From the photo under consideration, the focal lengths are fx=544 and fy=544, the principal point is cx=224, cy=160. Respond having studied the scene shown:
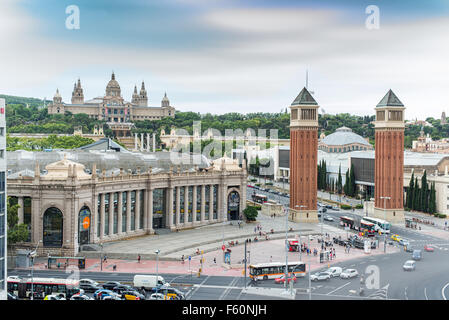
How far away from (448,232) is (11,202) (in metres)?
78.0

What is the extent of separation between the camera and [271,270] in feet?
218

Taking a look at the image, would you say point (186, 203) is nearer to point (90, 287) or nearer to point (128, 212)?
point (128, 212)

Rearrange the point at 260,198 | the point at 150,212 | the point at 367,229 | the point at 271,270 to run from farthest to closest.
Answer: the point at 260,198 → the point at 367,229 → the point at 150,212 → the point at 271,270

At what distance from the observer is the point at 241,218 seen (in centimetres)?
10956

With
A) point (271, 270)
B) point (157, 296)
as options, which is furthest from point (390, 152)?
point (157, 296)

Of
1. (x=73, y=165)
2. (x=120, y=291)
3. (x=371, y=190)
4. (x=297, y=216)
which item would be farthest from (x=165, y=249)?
(x=371, y=190)

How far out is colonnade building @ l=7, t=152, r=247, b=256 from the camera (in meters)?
78.3

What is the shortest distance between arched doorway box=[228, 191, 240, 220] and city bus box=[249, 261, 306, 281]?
1664 inches

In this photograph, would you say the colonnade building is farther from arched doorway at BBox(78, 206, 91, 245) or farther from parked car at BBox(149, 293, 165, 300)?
parked car at BBox(149, 293, 165, 300)

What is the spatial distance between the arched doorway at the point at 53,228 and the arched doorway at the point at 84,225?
2.86 m

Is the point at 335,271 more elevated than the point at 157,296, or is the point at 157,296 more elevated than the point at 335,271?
the point at 157,296

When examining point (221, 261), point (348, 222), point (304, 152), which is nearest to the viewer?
point (221, 261)

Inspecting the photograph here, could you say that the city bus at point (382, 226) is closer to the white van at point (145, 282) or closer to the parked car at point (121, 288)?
the white van at point (145, 282)

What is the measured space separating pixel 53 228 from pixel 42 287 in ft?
69.2
